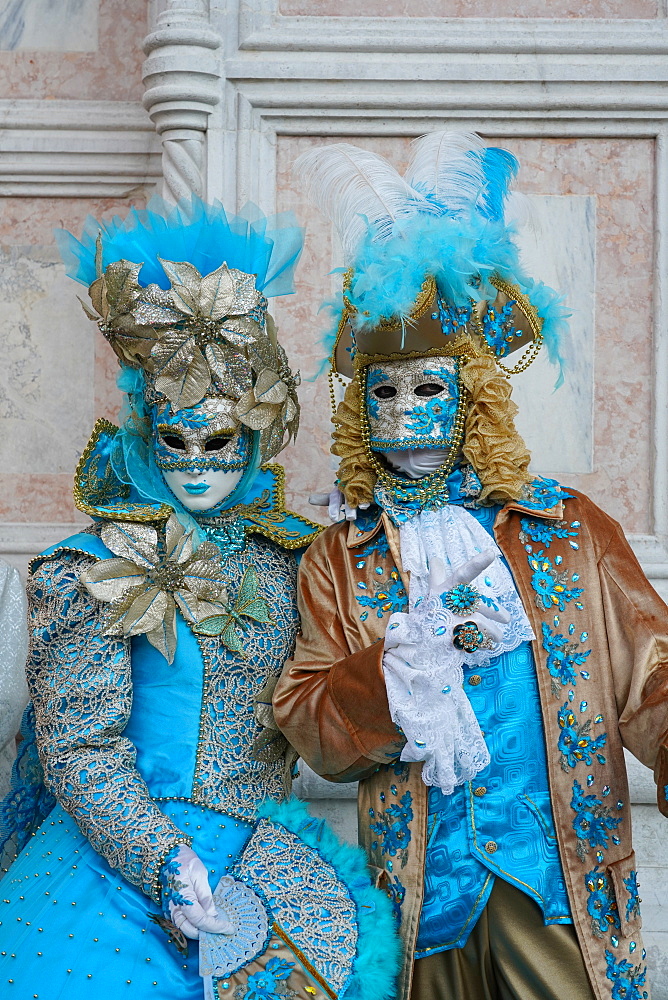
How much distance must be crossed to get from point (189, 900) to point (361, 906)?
1.29ft

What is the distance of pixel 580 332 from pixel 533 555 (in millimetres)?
1204

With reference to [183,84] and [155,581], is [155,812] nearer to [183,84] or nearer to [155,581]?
[155,581]

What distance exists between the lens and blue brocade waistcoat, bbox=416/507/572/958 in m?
2.49

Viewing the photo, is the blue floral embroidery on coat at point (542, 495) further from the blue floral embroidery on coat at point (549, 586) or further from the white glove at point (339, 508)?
the white glove at point (339, 508)

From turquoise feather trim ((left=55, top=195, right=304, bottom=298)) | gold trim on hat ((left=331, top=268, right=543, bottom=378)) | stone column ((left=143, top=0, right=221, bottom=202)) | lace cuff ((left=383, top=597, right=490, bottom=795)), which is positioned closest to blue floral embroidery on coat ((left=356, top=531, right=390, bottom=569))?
lace cuff ((left=383, top=597, right=490, bottom=795))

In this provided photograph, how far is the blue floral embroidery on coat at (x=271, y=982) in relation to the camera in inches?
89.0

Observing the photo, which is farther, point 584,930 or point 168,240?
point 168,240

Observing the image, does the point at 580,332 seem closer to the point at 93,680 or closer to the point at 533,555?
the point at 533,555

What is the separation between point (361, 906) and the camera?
97.4 inches

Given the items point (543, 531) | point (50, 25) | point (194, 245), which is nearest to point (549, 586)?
point (543, 531)

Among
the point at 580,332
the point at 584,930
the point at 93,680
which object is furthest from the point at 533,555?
the point at 580,332

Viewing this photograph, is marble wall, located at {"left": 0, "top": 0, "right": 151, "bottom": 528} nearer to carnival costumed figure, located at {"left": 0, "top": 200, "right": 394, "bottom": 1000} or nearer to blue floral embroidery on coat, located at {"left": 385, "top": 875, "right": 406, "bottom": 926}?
carnival costumed figure, located at {"left": 0, "top": 200, "right": 394, "bottom": 1000}

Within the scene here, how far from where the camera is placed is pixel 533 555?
8.62ft

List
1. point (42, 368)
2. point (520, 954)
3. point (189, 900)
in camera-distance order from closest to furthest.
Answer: point (189, 900) < point (520, 954) < point (42, 368)
